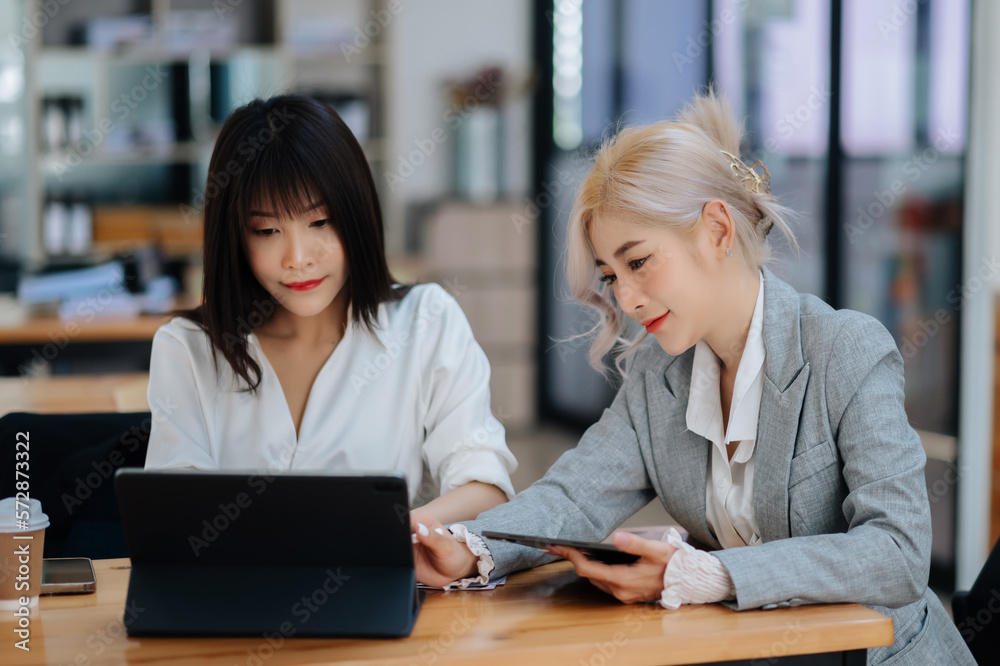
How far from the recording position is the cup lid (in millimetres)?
1120

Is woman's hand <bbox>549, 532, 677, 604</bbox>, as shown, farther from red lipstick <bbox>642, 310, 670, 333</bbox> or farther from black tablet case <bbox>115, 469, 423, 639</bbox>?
red lipstick <bbox>642, 310, 670, 333</bbox>

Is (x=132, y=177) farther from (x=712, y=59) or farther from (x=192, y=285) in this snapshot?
(x=712, y=59)

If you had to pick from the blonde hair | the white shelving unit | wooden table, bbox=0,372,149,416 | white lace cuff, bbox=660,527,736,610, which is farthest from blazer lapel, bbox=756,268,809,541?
the white shelving unit

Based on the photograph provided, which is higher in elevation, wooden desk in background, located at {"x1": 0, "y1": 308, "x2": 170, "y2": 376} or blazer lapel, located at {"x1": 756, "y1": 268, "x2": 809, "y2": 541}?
blazer lapel, located at {"x1": 756, "y1": 268, "x2": 809, "y2": 541}

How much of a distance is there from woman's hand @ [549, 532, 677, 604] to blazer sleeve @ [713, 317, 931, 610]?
7cm

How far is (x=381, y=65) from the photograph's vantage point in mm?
5234

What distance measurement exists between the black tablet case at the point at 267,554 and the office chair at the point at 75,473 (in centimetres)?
55

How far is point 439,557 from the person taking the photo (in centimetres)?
119

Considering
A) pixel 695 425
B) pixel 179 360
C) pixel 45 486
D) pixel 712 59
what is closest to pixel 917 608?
pixel 695 425

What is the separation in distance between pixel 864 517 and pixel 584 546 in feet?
1.09

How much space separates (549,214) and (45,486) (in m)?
4.05

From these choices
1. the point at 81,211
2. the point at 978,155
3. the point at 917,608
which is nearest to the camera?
the point at 917,608

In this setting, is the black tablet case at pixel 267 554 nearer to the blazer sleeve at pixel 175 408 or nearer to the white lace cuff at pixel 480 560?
the white lace cuff at pixel 480 560

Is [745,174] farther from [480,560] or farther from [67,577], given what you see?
[67,577]
